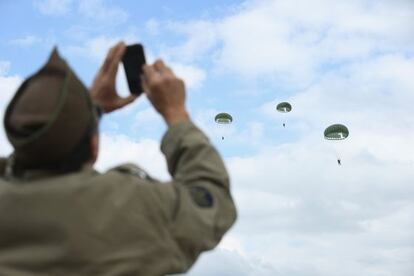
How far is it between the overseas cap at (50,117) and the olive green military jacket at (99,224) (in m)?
0.14

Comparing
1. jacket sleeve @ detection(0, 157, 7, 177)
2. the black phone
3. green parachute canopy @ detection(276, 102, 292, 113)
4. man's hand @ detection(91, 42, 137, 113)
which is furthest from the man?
green parachute canopy @ detection(276, 102, 292, 113)

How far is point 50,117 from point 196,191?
2.65 feet

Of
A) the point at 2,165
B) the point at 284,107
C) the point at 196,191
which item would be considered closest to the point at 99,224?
the point at 196,191

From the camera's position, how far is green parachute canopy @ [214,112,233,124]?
6134cm

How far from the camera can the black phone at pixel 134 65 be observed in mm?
3609

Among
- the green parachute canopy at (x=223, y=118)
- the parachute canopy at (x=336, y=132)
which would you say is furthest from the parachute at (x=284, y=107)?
the parachute canopy at (x=336, y=132)

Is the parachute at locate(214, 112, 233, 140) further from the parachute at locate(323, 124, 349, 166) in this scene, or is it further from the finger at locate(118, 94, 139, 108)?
the finger at locate(118, 94, 139, 108)

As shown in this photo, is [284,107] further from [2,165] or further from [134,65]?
[2,165]

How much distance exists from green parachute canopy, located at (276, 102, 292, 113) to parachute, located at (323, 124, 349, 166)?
277 inches

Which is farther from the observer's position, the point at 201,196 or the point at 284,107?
the point at 284,107

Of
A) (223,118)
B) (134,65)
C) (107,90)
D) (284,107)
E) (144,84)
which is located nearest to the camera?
(144,84)

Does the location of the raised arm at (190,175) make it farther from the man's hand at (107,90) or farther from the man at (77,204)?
the man's hand at (107,90)

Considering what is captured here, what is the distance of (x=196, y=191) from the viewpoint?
9.89 ft

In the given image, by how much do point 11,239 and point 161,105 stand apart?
109 centimetres
